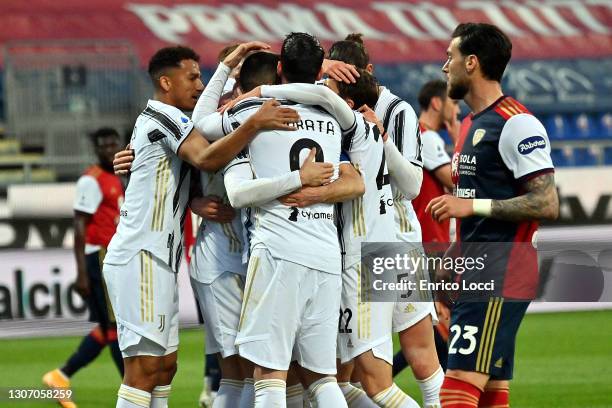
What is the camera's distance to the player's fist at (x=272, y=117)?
5.21 metres

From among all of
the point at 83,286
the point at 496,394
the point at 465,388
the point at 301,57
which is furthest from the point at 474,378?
the point at 83,286

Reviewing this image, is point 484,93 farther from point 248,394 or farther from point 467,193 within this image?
point 248,394

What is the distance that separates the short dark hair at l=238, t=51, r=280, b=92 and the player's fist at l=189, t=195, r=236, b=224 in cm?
59

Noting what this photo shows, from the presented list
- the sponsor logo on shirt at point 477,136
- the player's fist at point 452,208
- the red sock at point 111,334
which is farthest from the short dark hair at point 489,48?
the red sock at point 111,334

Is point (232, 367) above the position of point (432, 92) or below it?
below

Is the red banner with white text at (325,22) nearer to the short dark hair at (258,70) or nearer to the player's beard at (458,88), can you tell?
the short dark hair at (258,70)

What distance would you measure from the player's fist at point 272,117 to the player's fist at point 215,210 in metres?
0.71

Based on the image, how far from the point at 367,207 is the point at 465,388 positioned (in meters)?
1.20

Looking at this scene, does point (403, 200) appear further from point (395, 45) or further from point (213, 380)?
point (395, 45)

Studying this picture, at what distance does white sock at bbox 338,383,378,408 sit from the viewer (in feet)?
20.1

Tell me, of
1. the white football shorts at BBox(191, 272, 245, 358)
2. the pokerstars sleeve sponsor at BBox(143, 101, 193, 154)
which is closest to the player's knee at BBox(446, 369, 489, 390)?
the white football shorts at BBox(191, 272, 245, 358)

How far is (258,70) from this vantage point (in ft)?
19.1

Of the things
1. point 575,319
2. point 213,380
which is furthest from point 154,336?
point 575,319

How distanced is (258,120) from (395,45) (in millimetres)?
17636
